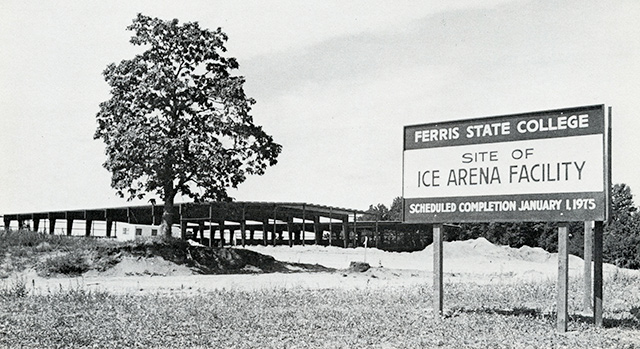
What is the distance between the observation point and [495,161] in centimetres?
1233

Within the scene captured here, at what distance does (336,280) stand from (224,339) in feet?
48.9

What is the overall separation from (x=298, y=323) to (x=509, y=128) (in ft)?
15.9

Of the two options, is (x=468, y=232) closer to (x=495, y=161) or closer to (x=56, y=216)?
(x=56, y=216)

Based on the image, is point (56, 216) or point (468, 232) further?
point (468, 232)

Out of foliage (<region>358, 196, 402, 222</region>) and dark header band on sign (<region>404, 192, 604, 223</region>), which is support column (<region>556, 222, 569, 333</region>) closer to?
dark header band on sign (<region>404, 192, 604, 223</region>)

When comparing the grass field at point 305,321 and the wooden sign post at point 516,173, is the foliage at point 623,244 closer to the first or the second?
the grass field at point 305,321

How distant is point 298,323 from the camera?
11.4 metres

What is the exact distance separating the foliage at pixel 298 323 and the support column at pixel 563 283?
8.5 inches

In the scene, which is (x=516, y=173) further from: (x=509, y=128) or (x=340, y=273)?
(x=340, y=273)

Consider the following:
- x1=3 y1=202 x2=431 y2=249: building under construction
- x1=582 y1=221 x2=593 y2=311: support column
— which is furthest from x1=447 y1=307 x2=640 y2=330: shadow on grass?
x1=3 y1=202 x2=431 y2=249: building under construction

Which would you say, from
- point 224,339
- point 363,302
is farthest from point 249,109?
point 224,339

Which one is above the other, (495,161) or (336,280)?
(495,161)

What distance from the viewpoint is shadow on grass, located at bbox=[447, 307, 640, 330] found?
39.3 feet

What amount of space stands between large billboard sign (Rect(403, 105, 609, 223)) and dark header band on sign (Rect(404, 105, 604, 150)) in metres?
0.02
